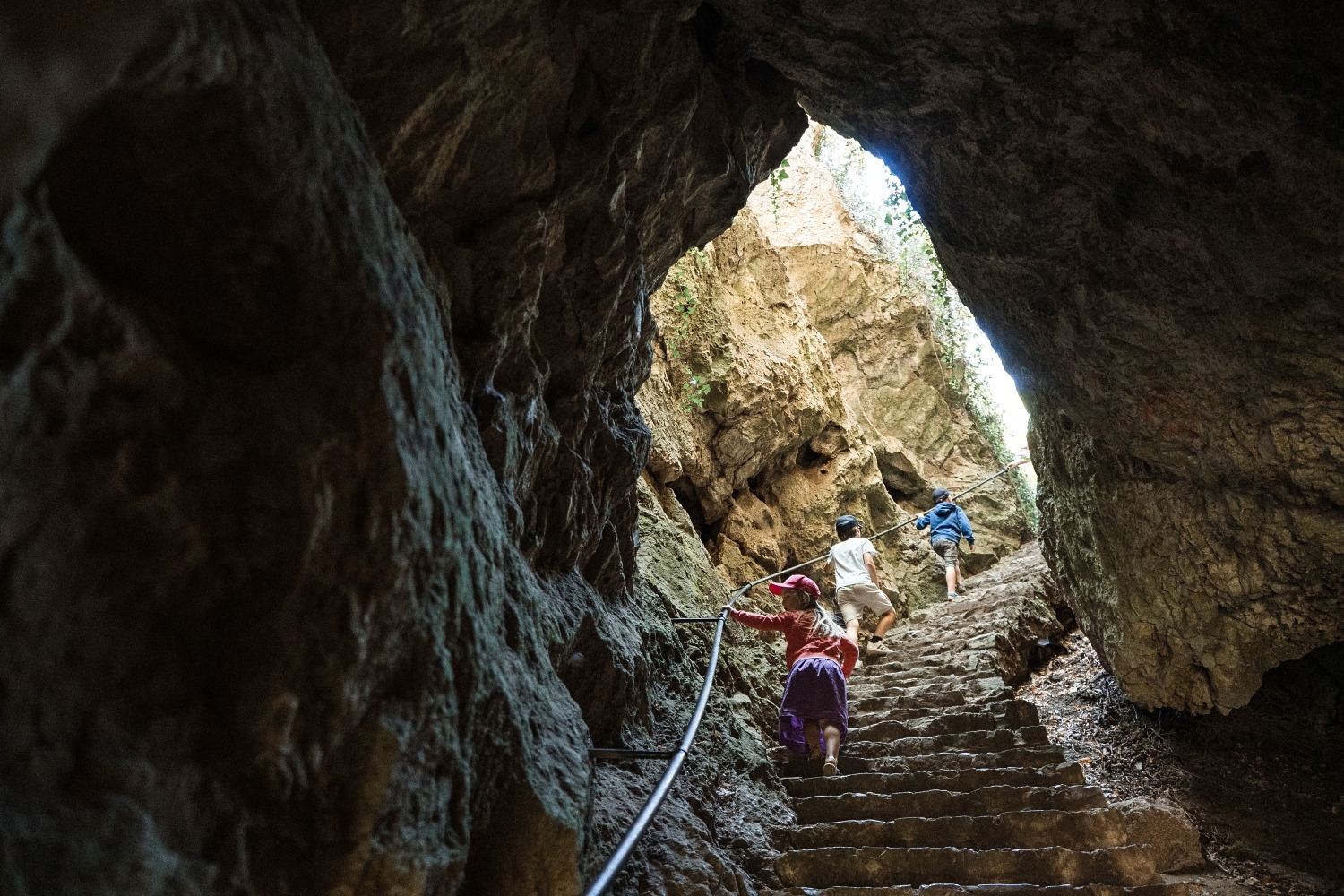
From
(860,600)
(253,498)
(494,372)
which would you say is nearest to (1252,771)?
(860,600)

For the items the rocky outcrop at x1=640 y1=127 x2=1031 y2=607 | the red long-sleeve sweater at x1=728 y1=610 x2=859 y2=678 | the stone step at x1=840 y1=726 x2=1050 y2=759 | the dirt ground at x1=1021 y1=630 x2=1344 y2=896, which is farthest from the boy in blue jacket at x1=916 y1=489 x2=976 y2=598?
the stone step at x1=840 y1=726 x2=1050 y2=759

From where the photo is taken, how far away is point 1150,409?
485 centimetres

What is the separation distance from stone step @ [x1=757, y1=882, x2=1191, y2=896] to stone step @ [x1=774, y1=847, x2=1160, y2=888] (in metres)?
0.10

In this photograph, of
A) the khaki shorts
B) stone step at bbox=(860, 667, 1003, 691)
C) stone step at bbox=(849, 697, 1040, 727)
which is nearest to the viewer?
stone step at bbox=(849, 697, 1040, 727)

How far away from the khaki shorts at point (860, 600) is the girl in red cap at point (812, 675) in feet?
4.63

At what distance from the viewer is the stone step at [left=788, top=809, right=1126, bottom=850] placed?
4.43m

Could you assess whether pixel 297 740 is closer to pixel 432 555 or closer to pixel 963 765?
pixel 432 555

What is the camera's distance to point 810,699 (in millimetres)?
5746

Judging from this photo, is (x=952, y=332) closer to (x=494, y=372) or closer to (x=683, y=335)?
(x=683, y=335)

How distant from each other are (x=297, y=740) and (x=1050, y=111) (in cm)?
427

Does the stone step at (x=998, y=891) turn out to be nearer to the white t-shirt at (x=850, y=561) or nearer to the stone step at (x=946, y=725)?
the stone step at (x=946, y=725)

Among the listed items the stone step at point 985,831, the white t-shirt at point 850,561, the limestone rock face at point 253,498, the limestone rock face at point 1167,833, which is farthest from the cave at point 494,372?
the white t-shirt at point 850,561

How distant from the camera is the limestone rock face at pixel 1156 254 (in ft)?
11.6

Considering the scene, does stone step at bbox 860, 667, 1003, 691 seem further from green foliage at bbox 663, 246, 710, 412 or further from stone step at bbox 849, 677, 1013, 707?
green foliage at bbox 663, 246, 710, 412
